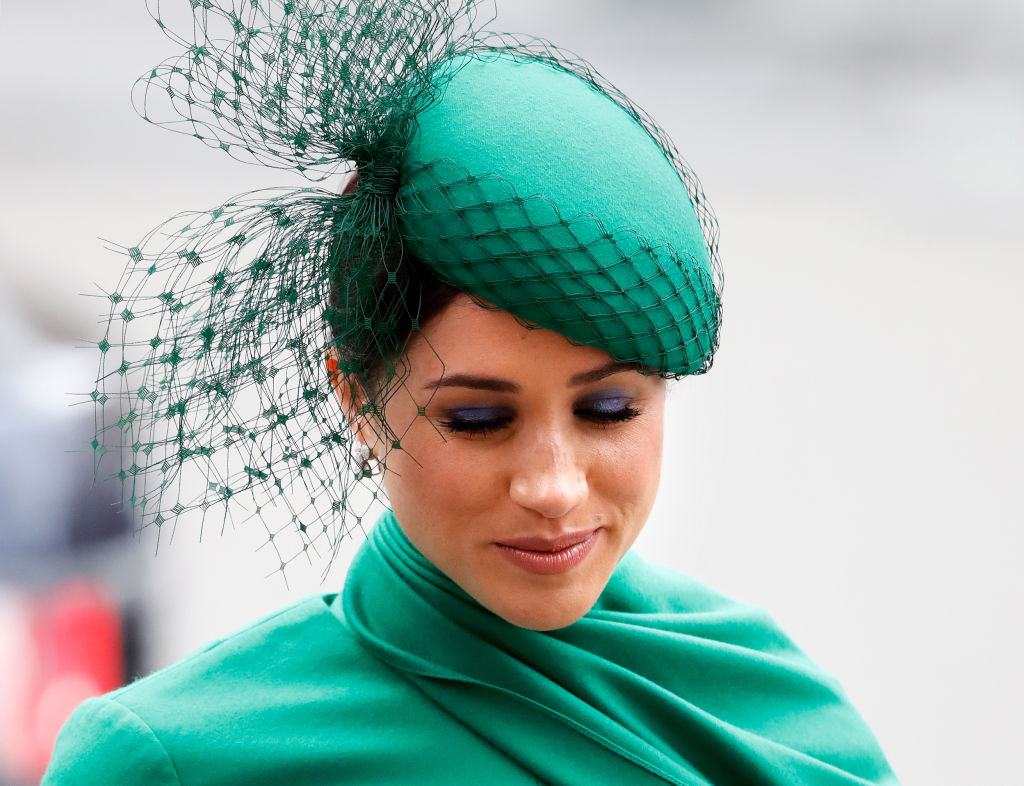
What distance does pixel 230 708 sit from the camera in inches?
53.6

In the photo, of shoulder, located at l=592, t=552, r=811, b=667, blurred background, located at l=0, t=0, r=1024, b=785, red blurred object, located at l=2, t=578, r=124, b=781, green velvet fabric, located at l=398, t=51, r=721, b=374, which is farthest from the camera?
blurred background, located at l=0, t=0, r=1024, b=785

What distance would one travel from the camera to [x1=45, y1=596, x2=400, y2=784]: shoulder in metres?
1.31

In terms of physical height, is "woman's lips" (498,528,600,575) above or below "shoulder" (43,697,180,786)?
above

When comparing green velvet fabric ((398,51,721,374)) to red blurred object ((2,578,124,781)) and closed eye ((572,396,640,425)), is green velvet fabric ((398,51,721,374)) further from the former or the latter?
red blurred object ((2,578,124,781))

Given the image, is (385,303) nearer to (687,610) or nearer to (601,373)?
(601,373)

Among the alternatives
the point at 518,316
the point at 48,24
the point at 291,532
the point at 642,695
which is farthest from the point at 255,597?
the point at 48,24

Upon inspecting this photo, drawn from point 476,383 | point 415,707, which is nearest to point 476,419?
point 476,383

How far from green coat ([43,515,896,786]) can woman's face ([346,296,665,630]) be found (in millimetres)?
121

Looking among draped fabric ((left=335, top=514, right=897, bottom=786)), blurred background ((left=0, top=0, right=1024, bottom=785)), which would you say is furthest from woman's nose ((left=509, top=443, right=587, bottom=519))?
blurred background ((left=0, top=0, right=1024, bottom=785))

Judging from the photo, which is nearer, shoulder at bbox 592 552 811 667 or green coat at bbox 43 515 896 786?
green coat at bbox 43 515 896 786

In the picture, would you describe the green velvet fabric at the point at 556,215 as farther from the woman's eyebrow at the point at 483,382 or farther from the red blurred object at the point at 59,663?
the red blurred object at the point at 59,663

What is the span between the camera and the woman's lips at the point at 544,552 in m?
1.26

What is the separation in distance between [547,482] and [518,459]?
0.04m

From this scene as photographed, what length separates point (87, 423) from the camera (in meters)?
3.30
